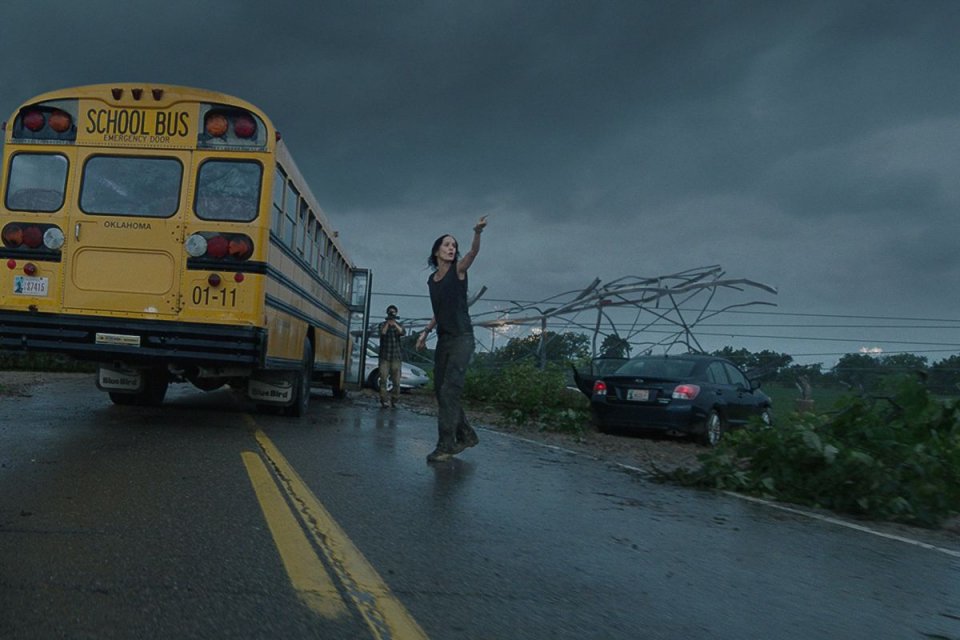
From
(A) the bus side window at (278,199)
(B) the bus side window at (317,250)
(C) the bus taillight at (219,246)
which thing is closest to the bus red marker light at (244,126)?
(A) the bus side window at (278,199)

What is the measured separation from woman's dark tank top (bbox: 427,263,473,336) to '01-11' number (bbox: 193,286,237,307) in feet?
7.54

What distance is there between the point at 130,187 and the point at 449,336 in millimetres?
3877

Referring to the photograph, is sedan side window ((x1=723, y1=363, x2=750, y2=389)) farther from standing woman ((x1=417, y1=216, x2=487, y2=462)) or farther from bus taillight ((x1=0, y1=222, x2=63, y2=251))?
bus taillight ((x1=0, y1=222, x2=63, y2=251))

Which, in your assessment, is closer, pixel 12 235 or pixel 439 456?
pixel 439 456

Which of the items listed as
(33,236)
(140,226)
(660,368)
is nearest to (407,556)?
(140,226)

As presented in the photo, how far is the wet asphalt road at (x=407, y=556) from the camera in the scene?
307cm

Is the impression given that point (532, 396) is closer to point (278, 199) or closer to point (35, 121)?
point (278, 199)

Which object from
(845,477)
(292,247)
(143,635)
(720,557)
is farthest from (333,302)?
(143,635)

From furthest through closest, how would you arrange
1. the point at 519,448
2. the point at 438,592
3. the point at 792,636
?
the point at 519,448, the point at 438,592, the point at 792,636

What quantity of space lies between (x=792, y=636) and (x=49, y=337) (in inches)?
304

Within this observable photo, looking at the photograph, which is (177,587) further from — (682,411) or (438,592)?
(682,411)

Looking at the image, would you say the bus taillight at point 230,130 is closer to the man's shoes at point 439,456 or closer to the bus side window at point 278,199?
the bus side window at point 278,199

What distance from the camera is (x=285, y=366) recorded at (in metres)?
9.86

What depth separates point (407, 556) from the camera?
3.98m
